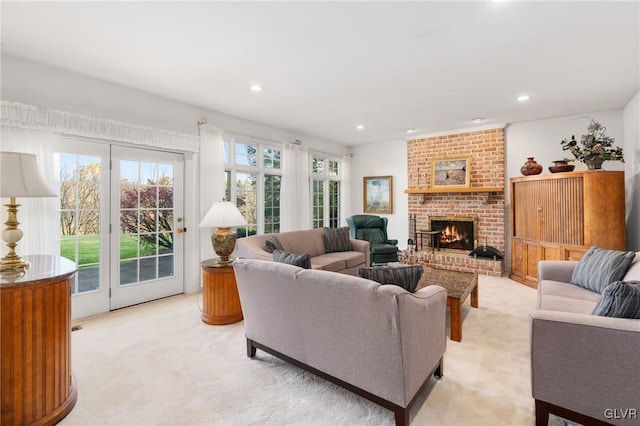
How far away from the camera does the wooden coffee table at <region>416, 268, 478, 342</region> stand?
2.73 meters

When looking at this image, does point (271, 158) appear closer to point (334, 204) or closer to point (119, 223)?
point (334, 204)

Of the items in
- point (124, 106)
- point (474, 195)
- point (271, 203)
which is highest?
point (124, 106)

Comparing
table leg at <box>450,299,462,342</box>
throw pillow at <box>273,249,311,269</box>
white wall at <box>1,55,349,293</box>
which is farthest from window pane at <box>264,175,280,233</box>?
table leg at <box>450,299,462,342</box>

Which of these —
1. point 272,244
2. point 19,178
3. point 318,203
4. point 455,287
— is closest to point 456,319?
point 455,287

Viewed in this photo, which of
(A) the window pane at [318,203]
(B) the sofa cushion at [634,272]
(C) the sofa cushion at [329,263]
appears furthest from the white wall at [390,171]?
(B) the sofa cushion at [634,272]

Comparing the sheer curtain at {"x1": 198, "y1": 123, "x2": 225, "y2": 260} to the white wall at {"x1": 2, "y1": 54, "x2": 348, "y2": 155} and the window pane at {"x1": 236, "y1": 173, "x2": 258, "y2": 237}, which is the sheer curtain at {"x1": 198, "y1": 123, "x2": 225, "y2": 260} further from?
the window pane at {"x1": 236, "y1": 173, "x2": 258, "y2": 237}

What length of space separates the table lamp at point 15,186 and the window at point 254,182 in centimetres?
288

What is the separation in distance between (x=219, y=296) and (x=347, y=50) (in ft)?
8.88

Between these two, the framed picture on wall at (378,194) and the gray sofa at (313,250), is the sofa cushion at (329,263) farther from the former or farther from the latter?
the framed picture on wall at (378,194)

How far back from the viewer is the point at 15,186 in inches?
69.0

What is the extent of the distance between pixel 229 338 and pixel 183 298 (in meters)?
1.54

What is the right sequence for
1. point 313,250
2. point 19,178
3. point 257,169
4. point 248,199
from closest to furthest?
point 19,178, point 313,250, point 248,199, point 257,169

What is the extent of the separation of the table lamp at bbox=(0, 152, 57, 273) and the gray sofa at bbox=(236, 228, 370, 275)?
2091 millimetres

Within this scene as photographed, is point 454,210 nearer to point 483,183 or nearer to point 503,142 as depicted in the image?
point 483,183
